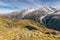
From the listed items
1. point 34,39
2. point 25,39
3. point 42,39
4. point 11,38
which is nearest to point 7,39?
point 11,38

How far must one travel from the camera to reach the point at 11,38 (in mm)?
84812

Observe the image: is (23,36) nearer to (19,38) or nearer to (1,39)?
(19,38)

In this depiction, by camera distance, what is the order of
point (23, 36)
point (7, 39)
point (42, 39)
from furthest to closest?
point (42, 39) → point (23, 36) → point (7, 39)

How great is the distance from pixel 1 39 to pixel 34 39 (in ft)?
51.2

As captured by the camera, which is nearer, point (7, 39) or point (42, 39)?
point (7, 39)

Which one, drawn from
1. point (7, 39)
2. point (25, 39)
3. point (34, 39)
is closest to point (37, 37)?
point (34, 39)

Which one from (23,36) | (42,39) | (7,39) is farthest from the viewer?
(42,39)

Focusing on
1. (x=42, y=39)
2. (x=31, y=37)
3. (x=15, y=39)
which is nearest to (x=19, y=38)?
(x=15, y=39)

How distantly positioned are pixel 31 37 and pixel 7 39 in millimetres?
12259

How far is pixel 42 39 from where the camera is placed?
97.2 meters

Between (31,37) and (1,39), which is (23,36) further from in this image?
(1,39)

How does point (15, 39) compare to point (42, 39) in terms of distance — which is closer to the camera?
point (15, 39)

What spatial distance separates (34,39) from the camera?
90312 mm

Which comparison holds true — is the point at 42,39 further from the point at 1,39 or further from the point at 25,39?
the point at 1,39
